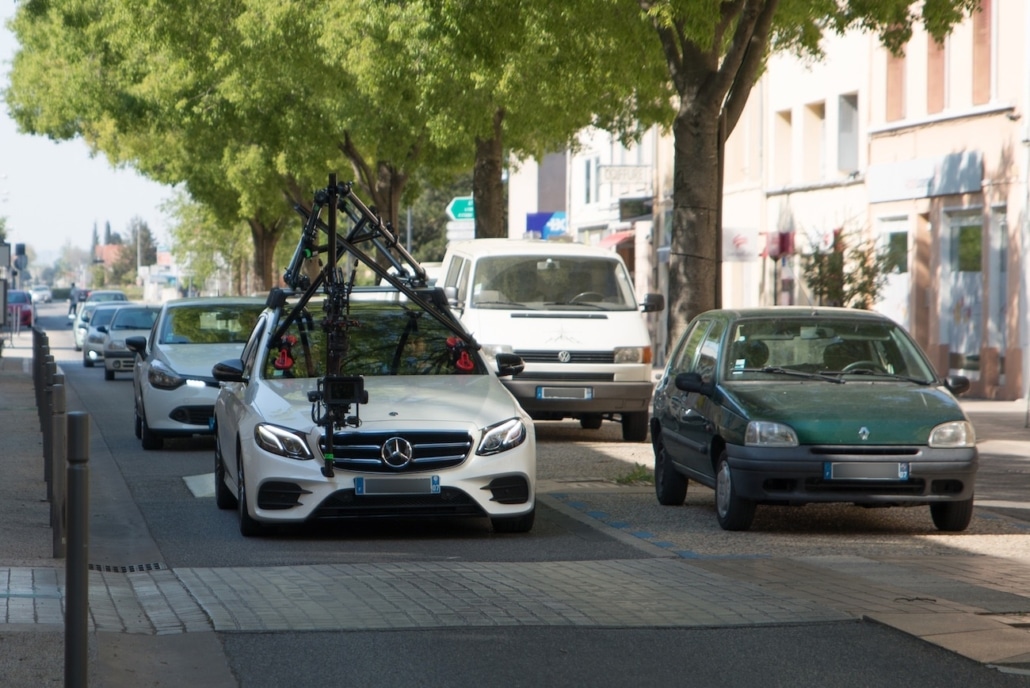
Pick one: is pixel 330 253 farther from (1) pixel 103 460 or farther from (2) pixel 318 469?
(1) pixel 103 460

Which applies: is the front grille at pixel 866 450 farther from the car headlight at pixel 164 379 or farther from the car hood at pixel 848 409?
the car headlight at pixel 164 379

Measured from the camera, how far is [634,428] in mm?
19344

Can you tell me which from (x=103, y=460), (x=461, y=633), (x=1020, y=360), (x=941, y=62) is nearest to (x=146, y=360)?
(x=103, y=460)

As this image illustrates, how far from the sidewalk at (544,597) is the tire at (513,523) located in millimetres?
735

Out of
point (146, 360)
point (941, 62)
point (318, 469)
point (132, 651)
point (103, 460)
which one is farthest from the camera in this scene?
point (941, 62)

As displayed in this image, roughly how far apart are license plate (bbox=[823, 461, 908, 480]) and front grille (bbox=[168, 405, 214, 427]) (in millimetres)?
8156

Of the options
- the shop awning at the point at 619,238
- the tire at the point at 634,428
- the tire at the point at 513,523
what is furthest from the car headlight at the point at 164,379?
the shop awning at the point at 619,238

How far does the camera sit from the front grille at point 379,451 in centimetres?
1068

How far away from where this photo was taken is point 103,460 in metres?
17.0

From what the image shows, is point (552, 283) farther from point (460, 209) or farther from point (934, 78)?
point (460, 209)

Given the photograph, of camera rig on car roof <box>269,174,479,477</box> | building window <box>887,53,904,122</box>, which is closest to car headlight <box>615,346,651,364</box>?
camera rig on car roof <box>269,174,479,477</box>

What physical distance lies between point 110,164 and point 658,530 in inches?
1830

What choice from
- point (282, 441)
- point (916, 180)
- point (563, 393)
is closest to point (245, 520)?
point (282, 441)

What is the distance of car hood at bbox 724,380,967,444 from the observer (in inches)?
439
